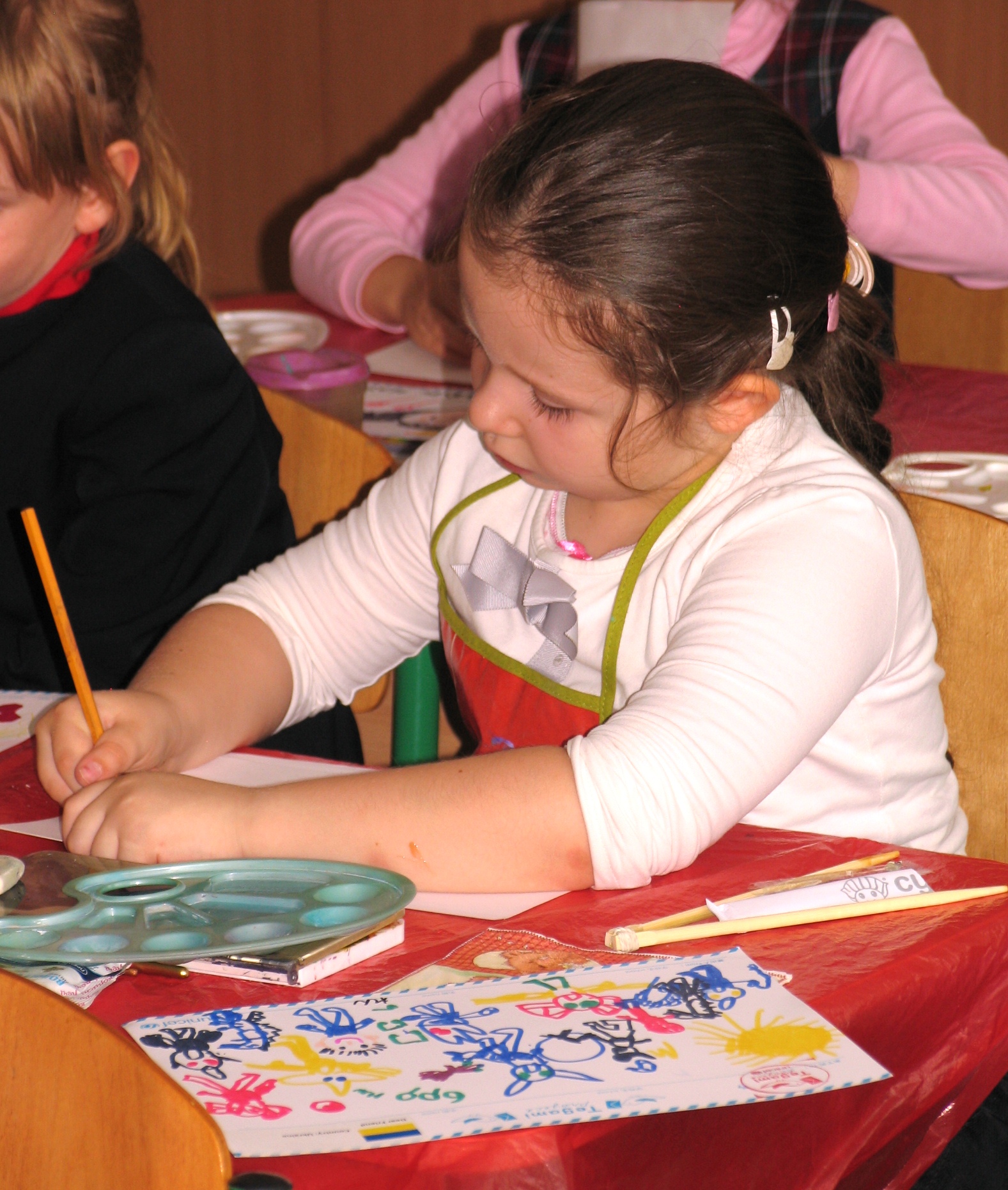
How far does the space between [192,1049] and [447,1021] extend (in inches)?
3.7

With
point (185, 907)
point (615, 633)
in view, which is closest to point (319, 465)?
point (615, 633)

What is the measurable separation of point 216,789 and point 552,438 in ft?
0.89

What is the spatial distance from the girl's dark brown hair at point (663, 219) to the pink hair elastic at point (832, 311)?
4 centimetres

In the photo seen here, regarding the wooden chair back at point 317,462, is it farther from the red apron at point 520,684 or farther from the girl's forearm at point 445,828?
the girl's forearm at point 445,828

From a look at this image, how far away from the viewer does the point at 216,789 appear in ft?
2.33

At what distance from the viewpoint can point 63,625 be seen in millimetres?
758

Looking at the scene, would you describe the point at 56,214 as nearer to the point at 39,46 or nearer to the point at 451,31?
the point at 39,46

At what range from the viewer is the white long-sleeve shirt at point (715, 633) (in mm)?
707

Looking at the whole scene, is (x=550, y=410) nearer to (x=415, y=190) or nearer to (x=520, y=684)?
(x=520, y=684)

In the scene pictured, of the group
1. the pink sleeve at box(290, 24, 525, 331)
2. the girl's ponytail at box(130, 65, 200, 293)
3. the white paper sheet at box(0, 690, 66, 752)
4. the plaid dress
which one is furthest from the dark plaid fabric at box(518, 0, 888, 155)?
the white paper sheet at box(0, 690, 66, 752)

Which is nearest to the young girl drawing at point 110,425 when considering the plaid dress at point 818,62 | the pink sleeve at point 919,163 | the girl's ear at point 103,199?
the girl's ear at point 103,199

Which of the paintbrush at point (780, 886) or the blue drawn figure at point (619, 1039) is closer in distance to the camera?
the blue drawn figure at point (619, 1039)

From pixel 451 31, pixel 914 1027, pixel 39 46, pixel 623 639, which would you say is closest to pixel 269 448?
pixel 39 46

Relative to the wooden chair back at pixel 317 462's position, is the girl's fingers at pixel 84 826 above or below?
above
